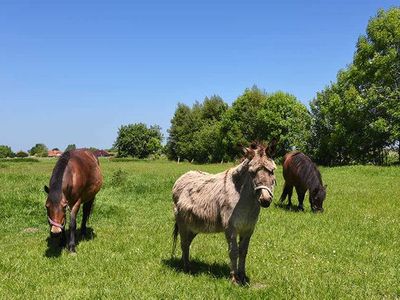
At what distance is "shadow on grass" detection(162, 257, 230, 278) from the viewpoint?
320 inches

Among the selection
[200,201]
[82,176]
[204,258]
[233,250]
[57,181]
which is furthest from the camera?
[82,176]

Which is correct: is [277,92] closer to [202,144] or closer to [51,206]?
[202,144]

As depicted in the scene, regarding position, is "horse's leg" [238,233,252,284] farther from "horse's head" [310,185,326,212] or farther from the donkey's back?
"horse's head" [310,185,326,212]

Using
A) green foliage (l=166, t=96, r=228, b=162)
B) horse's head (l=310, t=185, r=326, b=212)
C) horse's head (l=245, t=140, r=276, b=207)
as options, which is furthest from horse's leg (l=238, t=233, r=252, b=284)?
green foliage (l=166, t=96, r=228, b=162)

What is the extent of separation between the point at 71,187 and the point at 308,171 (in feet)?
30.7

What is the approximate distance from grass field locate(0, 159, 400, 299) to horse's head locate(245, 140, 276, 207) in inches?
69.5

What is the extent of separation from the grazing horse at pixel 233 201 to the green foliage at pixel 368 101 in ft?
125

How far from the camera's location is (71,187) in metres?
10.5

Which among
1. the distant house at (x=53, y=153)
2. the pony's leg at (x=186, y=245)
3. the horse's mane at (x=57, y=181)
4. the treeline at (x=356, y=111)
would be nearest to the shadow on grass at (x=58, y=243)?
the horse's mane at (x=57, y=181)

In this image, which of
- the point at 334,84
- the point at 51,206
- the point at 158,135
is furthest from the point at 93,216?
the point at 158,135

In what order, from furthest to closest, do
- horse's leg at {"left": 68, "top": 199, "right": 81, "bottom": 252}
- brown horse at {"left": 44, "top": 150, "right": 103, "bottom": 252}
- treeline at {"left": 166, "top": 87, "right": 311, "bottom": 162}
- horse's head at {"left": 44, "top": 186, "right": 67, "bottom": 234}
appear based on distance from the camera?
treeline at {"left": 166, "top": 87, "right": 311, "bottom": 162}
horse's leg at {"left": 68, "top": 199, "right": 81, "bottom": 252}
brown horse at {"left": 44, "top": 150, "right": 103, "bottom": 252}
horse's head at {"left": 44, "top": 186, "right": 67, "bottom": 234}

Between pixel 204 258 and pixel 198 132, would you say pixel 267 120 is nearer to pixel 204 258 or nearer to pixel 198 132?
pixel 198 132

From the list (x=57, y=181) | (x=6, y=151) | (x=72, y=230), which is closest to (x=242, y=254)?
(x=72, y=230)

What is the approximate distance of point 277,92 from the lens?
235ft
